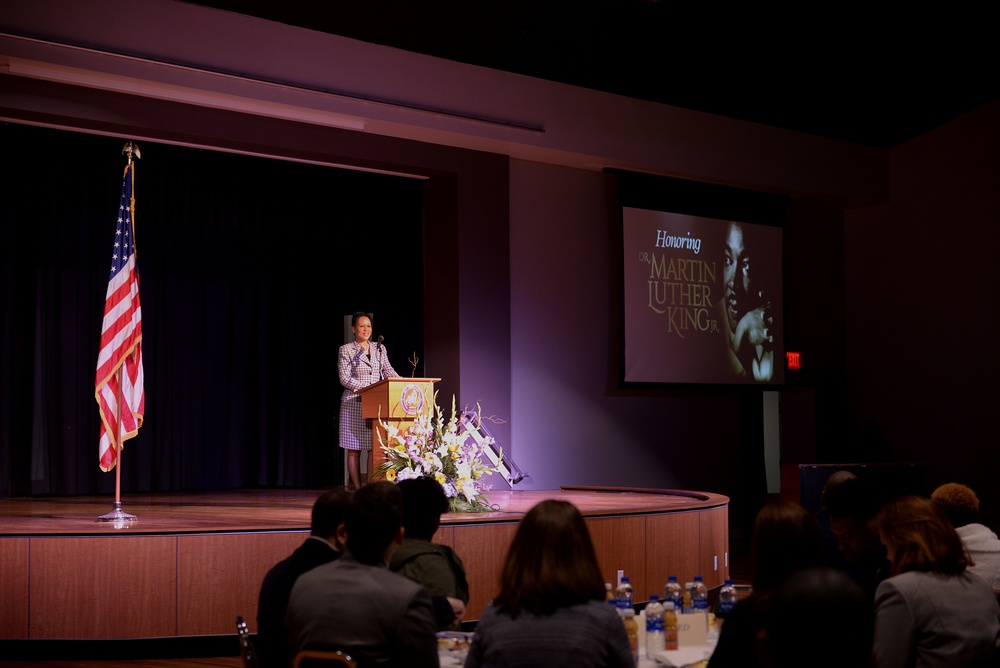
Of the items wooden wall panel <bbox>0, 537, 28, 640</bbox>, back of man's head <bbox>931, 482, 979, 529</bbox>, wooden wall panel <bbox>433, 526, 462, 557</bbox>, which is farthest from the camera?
wooden wall panel <bbox>433, 526, 462, 557</bbox>

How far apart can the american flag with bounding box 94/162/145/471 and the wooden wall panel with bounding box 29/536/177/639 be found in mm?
1127

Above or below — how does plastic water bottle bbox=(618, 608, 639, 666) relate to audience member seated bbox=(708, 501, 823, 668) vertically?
below

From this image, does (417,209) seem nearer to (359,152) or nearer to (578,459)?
(359,152)

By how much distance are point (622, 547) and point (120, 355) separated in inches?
140

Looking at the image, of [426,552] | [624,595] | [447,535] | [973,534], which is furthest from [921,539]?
[447,535]

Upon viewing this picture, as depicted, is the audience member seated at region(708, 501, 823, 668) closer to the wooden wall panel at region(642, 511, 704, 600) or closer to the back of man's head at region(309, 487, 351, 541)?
the back of man's head at region(309, 487, 351, 541)

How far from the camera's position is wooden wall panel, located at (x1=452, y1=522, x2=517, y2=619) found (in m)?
6.02

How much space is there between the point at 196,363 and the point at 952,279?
27.9ft

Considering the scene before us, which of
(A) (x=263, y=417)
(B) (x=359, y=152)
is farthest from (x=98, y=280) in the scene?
(B) (x=359, y=152)

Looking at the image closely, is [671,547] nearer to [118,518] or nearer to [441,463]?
[441,463]

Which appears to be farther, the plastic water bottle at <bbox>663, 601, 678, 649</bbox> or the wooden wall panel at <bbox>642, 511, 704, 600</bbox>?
the wooden wall panel at <bbox>642, 511, 704, 600</bbox>

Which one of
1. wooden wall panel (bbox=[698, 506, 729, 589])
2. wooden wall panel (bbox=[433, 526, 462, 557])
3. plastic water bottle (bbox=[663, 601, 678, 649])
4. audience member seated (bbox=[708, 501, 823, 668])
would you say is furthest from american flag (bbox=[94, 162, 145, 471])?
audience member seated (bbox=[708, 501, 823, 668])

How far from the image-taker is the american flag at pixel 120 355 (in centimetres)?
645

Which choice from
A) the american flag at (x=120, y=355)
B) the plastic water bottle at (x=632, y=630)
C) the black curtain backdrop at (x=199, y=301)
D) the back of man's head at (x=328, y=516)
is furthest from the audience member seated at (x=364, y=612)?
the black curtain backdrop at (x=199, y=301)
